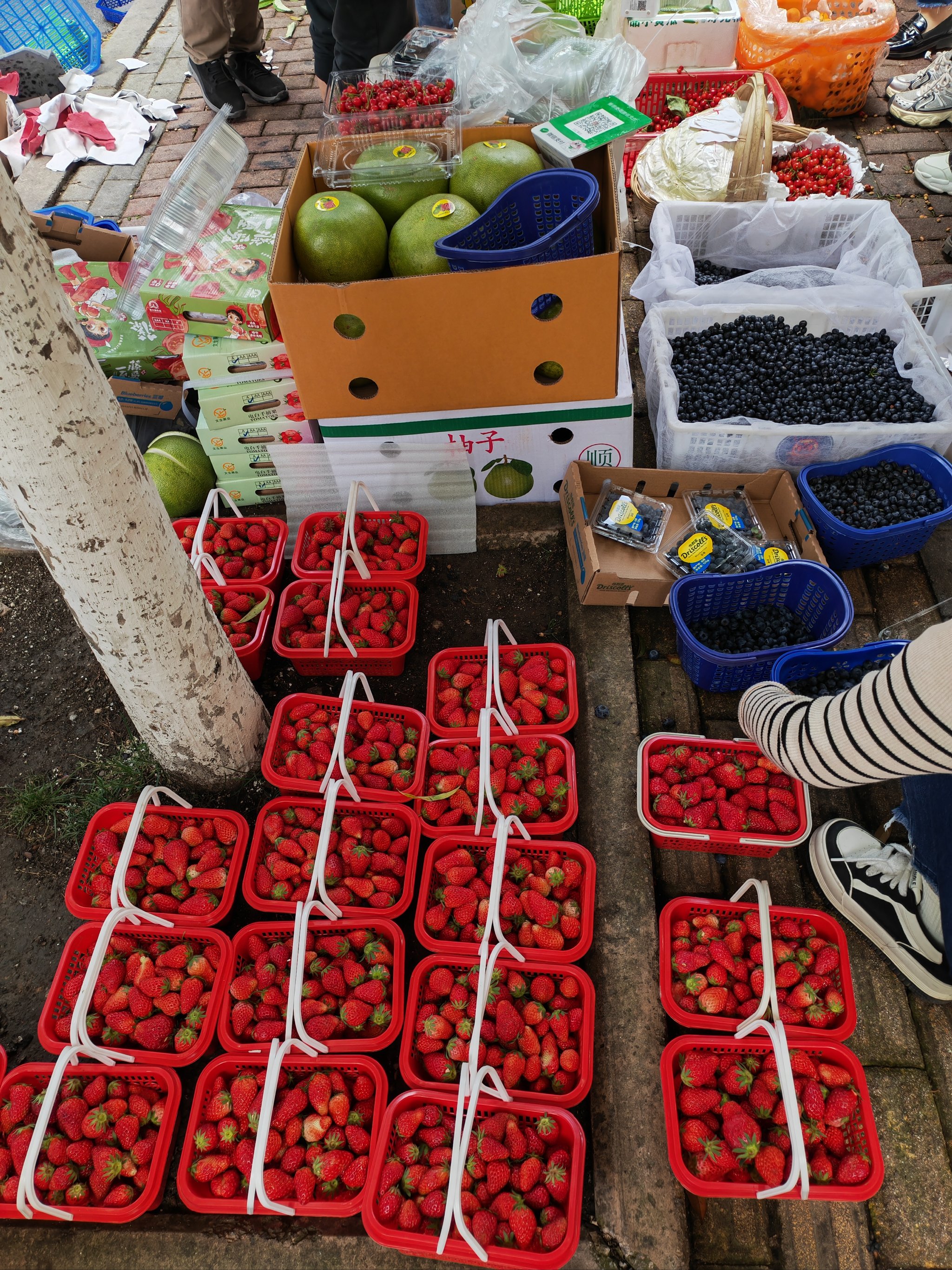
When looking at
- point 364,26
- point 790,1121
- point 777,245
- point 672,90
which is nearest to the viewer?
point 790,1121

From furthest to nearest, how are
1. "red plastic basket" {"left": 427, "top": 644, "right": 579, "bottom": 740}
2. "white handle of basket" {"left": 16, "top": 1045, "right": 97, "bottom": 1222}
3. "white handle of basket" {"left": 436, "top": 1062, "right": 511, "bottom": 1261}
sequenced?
"red plastic basket" {"left": 427, "top": 644, "right": 579, "bottom": 740} → "white handle of basket" {"left": 16, "top": 1045, "right": 97, "bottom": 1222} → "white handle of basket" {"left": 436, "top": 1062, "right": 511, "bottom": 1261}

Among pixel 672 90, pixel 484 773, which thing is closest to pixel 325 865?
pixel 484 773

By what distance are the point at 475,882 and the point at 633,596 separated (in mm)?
1231

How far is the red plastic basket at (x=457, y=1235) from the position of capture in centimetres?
162

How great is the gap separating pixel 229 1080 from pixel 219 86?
6189 millimetres

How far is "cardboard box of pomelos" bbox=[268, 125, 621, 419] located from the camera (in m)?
2.44

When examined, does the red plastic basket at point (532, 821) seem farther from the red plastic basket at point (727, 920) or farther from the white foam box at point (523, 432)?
the white foam box at point (523, 432)

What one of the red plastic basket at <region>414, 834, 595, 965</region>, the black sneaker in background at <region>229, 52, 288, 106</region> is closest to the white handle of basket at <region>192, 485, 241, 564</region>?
the red plastic basket at <region>414, 834, 595, 965</region>

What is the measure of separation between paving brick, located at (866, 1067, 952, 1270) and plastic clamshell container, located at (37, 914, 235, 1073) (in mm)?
1683

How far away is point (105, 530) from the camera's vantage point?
1671mm

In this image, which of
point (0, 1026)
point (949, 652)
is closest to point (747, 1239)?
point (949, 652)

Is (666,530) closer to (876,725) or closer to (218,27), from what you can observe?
(876,725)

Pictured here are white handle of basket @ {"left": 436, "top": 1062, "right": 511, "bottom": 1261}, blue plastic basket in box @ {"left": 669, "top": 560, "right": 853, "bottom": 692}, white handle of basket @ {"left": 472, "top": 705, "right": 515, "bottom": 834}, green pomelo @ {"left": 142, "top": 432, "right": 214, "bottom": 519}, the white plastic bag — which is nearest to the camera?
white handle of basket @ {"left": 436, "top": 1062, "right": 511, "bottom": 1261}

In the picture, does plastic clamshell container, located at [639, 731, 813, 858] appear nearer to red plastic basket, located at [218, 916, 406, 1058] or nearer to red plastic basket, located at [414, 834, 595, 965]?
red plastic basket, located at [414, 834, 595, 965]
